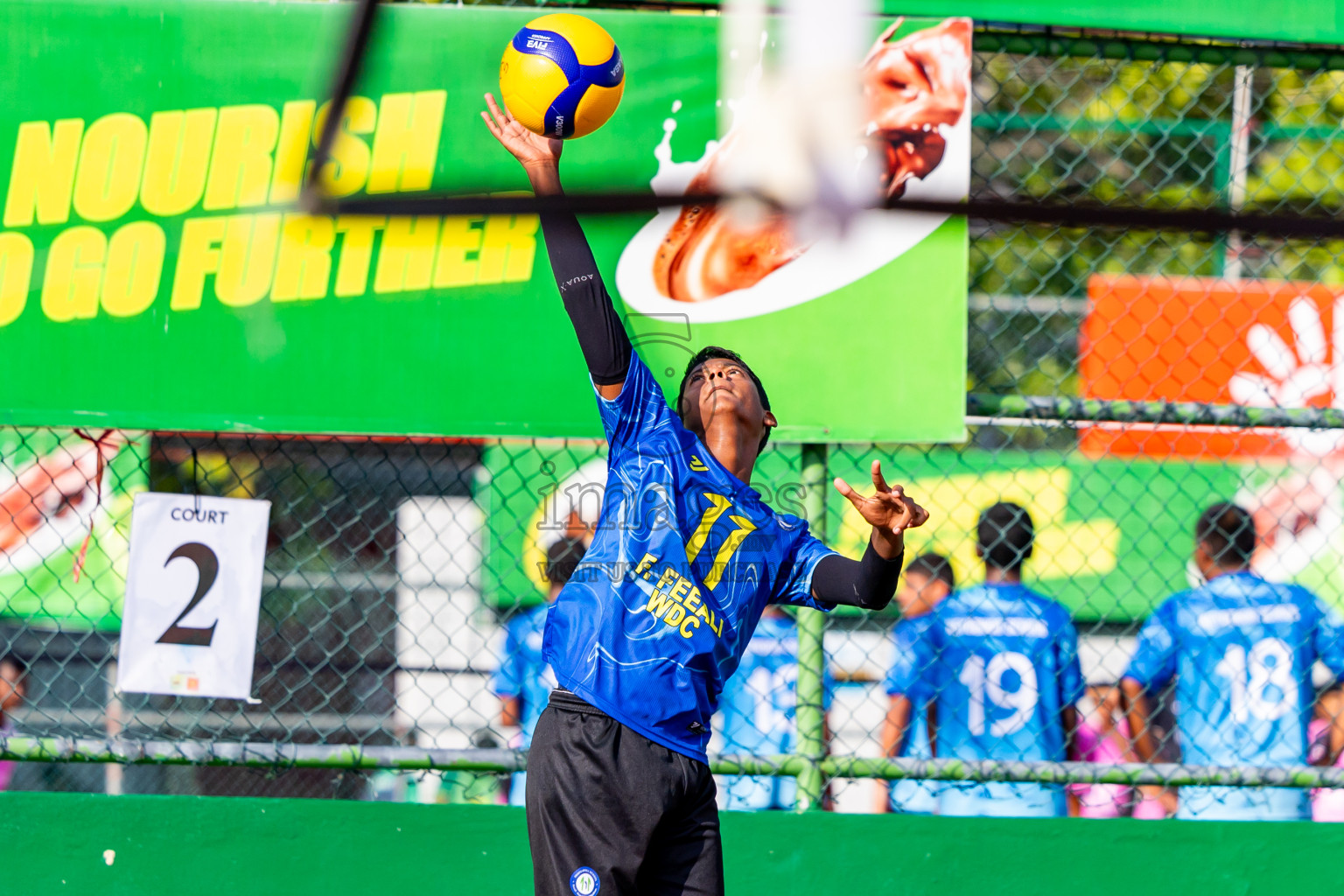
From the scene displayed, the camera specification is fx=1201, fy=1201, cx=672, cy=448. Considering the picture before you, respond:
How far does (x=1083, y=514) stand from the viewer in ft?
19.4

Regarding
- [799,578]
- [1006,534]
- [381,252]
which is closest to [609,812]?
[799,578]

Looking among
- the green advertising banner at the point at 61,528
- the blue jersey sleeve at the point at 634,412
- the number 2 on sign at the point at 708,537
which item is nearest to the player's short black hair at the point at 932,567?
the number 2 on sign at the point at 708,537

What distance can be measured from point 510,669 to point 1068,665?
2106mm

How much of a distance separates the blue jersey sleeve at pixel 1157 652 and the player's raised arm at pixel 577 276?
272 cm

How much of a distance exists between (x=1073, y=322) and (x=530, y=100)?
6.43 meters

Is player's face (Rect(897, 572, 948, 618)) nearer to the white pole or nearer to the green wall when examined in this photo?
the green wall

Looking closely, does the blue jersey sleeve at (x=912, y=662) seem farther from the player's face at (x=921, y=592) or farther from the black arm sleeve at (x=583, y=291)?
the black arm sleeve at (x=583, y=291)

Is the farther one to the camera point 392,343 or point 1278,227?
point 392,343

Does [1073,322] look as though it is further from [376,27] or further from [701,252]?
[376,27]

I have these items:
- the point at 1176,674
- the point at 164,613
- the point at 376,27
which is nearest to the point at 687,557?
the point at 164,613

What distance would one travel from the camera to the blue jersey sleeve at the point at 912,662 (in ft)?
15.2

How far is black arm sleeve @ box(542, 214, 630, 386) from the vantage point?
9.29 feet

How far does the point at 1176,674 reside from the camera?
4.61 metres

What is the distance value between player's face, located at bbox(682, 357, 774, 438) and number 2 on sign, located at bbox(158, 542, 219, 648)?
1604 millimetres
